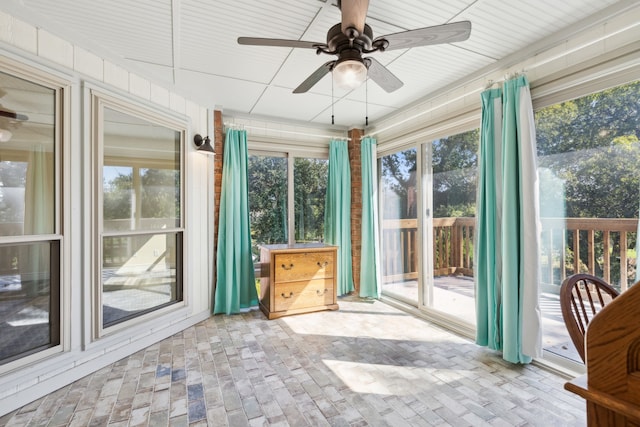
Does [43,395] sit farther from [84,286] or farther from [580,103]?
[580,103]

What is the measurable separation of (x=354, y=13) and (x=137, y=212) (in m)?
2.43

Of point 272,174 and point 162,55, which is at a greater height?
point 162,55

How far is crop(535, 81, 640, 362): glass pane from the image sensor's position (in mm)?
2031

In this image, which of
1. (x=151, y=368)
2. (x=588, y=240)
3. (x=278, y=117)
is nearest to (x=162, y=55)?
(x=278, y=117)

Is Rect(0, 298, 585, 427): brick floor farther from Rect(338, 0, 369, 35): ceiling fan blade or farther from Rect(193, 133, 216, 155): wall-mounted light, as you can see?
Rect(338, 0, 369, 35): ceiling fan blade

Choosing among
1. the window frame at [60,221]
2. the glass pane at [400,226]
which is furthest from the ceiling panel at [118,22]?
the glass pane at [400,226]

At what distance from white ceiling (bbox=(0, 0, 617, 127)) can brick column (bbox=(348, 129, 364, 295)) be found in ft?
4.15

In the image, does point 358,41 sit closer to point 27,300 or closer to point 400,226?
point 27,300

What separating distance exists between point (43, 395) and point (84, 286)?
2.34 ft

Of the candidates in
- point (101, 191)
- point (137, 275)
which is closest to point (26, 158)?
point (101, 191)

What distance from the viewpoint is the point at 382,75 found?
204 cm

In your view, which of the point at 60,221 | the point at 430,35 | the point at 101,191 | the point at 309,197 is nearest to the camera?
the point at 430,35

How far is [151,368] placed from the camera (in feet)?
7.92

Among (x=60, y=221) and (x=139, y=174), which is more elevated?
(x=139, y=174)
